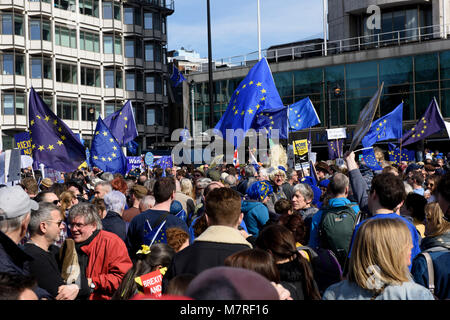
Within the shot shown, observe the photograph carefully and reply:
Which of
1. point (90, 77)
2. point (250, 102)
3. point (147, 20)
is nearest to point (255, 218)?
point (250, 102)

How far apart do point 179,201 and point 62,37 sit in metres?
49.9

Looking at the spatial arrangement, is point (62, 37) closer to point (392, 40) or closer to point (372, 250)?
point (392, 40)

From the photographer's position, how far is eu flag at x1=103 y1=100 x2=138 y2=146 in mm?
20859

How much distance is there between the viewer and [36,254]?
434 centimetres

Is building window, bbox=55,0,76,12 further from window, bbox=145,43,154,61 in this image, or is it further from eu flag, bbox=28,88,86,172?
eu flag, bbox=28,88,86,172

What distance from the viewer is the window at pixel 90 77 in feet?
187

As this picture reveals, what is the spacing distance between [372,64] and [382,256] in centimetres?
3673

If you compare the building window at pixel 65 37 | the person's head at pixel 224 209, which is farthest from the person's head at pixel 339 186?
the building window at pixel 65 37

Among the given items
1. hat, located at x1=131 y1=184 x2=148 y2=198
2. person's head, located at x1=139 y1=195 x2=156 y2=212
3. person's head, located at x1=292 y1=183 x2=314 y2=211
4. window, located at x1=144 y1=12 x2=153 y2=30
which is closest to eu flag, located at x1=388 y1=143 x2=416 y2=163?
person's head, located at x1=292 y1=183 x2=314 y2=211

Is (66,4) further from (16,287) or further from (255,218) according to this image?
(16,287)

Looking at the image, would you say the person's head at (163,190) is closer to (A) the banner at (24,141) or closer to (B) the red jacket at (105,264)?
(B) the red jacket at (105,264)

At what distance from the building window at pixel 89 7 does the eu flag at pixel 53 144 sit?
1840 inches

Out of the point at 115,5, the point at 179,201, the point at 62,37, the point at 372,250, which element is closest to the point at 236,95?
the point at 179,201

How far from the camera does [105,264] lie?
5105 mm
